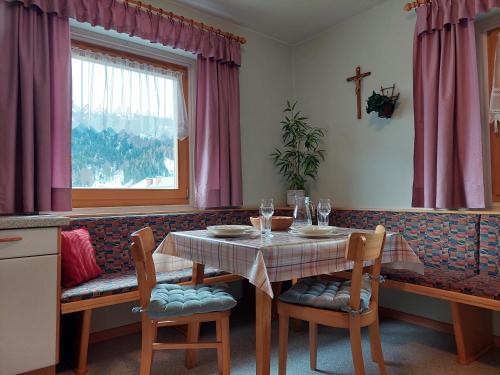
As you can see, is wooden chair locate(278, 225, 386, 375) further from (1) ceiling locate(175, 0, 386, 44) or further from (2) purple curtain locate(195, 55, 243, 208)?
(1) ceiling locate(175, 0, 386, 44)

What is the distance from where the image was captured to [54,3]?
7.58 ft

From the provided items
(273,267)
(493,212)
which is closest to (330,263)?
(273,267)

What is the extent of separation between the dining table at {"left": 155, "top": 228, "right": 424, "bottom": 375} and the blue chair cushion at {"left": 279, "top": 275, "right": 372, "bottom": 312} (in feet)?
0.40

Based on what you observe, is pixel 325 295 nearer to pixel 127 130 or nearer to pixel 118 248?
pixel 118 248

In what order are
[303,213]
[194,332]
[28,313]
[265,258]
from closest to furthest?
[265,258], [28,313], [194,332], [303,213]

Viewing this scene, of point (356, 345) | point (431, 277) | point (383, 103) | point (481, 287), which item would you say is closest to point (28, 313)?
point (356, 345)

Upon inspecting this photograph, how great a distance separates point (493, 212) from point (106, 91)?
2.76 m

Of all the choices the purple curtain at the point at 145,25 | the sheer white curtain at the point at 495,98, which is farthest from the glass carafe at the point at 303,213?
the purple curtain at the point at 145,25

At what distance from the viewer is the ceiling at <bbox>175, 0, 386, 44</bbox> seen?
3.09 meters

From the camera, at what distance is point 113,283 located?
214cm

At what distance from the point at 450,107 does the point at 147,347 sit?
7.80 feet

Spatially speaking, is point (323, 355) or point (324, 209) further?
point (323, 355)

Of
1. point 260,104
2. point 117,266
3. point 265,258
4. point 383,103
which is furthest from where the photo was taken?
point 260,104

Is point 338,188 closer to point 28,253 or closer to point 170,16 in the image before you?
point 170,16
